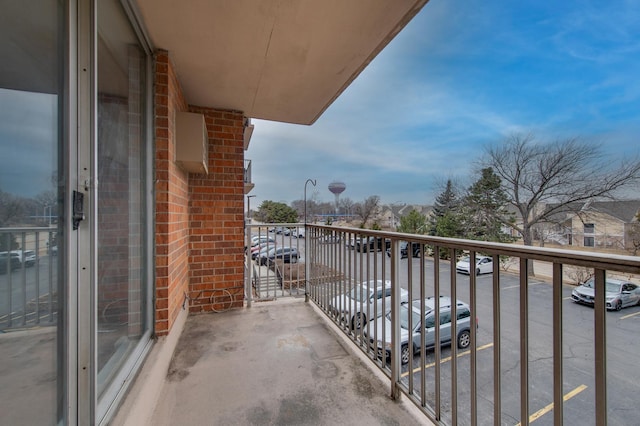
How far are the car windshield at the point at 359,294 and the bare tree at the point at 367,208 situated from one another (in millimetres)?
16450

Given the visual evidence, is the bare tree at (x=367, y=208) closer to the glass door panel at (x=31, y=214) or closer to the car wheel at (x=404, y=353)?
the car wheel at (x=404, y=353)

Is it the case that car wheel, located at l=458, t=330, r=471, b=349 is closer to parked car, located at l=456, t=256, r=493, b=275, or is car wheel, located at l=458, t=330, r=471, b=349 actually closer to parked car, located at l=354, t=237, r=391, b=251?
parked car, located at l=456, t=256, r=493, b=275

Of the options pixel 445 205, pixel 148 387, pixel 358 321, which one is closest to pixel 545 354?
pixel 358 321

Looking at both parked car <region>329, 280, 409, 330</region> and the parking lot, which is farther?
parked car <region>329, 280, 409, 330</region>

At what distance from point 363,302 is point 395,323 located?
50 cm

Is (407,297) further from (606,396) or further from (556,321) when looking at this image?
(606,396)

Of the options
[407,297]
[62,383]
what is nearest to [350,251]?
[407,297]

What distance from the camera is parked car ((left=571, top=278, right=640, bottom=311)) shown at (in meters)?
0.71

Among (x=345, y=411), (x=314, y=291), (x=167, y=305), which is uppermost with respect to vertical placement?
(x=167, y=305)

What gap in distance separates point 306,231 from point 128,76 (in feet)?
7.30

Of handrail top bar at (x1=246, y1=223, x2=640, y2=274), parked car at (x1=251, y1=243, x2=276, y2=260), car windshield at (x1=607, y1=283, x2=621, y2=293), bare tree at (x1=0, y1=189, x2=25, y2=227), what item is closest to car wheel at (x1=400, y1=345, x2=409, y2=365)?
handrail top bar at (x1=246, y1=223, x2=640, y2=274)

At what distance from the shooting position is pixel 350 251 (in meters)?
2.26

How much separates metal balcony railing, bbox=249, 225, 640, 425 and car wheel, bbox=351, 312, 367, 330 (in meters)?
0.26

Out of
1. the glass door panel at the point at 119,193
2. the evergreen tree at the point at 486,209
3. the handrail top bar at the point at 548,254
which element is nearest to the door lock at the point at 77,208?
the glass door panel at the point at 119,193
